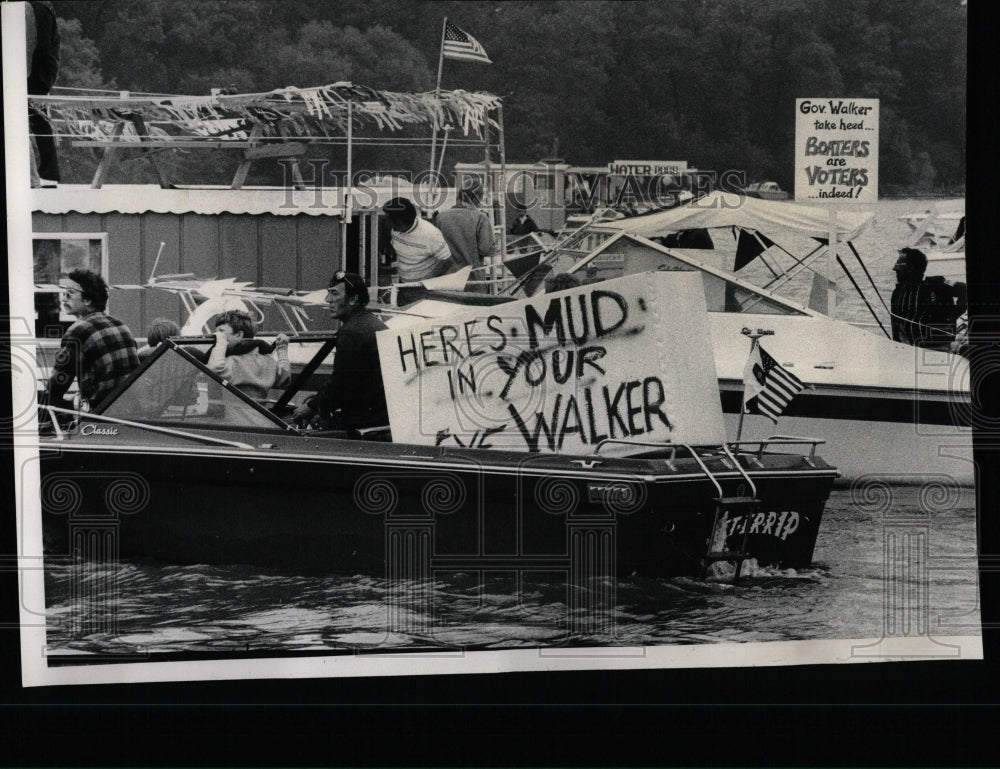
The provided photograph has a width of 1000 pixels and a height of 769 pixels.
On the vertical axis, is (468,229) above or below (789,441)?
above

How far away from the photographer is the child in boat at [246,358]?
4.22 m

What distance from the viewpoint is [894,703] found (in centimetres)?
452

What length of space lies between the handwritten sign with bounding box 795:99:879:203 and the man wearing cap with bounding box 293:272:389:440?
1.60m

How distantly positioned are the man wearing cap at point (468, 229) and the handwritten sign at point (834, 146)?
1.13 metres

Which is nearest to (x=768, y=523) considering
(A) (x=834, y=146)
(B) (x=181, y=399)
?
(A) (x=834, y=146)

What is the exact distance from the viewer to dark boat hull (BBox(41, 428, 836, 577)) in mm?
4141

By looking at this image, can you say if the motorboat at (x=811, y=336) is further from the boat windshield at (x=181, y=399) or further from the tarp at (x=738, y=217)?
the boat windshield at (x=181, y=399)

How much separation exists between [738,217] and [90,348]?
90.6 inches

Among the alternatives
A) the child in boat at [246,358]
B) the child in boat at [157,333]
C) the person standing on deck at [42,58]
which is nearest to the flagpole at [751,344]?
the child in boat at [246,358]

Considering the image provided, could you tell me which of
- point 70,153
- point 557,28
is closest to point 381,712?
point 70,153

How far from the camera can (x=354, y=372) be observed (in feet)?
13.9

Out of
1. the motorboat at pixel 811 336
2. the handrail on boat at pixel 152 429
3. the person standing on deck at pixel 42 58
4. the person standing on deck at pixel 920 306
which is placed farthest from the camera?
the person standing on deck at pixel 920 306

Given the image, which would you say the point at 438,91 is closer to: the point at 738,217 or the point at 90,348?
the point at 738,217

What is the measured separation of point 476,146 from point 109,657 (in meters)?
Result: 2.19
